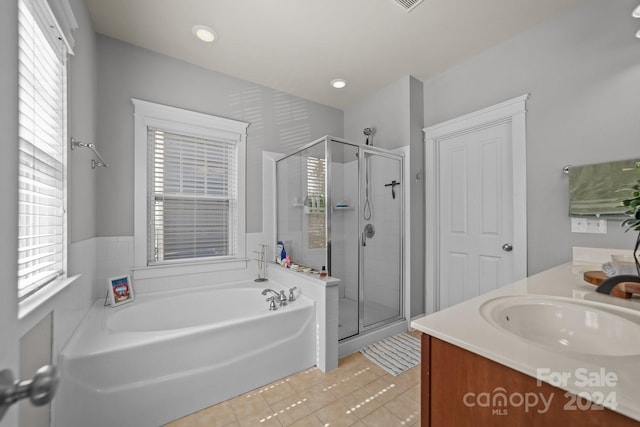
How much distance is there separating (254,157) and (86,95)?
147 centimetres

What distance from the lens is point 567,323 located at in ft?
3.17

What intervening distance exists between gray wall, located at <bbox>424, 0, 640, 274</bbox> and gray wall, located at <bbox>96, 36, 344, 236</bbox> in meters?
2.20

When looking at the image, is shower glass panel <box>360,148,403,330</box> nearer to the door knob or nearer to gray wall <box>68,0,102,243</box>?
gray wall <box>68,0,102,243</box>

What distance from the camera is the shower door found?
2670 millimetres

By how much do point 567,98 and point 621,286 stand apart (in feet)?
5.45

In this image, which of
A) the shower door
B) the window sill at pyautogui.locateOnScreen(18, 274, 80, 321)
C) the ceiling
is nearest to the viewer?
the window sill at pyautogui.locateOnScreen(18, 274, 80, 321)

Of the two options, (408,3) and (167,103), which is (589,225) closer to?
(408,3)

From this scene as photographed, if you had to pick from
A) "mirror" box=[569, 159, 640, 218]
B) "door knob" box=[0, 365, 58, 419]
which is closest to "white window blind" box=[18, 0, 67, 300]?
"door knob" box=[0, 365, 58, 419]

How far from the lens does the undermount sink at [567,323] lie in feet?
2.71

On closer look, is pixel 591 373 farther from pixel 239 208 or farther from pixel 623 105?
pixel 239 208

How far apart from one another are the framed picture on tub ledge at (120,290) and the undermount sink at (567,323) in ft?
8.48

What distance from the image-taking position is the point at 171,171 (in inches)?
103

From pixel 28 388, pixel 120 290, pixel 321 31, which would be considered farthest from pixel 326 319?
pixel 321 31

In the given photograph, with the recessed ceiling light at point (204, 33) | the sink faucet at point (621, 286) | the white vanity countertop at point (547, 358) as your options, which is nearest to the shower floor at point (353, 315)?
the white vanity countertop at point (547, 358)
